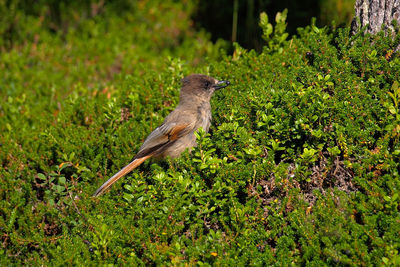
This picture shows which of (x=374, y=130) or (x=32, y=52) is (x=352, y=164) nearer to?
(x=374, y=130)

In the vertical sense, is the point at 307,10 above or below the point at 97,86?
above

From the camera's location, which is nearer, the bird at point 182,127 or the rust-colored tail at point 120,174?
the rust-colored tail at point 120,174

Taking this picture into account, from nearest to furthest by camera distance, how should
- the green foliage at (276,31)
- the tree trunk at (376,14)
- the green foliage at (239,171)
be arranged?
the green foliage at (239,171)
the tree trunk at (376,14)
the green foliage at (276,31)

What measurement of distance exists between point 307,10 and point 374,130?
7.23m

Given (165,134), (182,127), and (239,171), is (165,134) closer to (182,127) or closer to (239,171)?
(182,127)

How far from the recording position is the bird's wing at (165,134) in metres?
6.45

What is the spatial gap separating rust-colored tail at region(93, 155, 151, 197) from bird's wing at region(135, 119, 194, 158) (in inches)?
8.8

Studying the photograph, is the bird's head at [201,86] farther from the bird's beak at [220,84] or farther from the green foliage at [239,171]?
the green foliage at [239,171]

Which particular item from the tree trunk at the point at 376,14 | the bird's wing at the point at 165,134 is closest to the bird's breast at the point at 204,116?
the bird's wing at the point at 165,134

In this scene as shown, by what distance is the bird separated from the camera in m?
6.41

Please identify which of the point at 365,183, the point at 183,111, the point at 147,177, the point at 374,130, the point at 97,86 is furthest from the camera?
the point at 97,86

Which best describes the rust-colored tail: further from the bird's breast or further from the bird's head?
the bird's head

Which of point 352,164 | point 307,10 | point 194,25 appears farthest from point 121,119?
point 307,10

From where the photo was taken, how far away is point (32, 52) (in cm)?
1124
